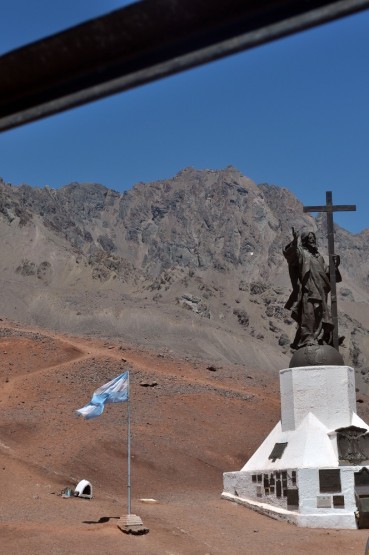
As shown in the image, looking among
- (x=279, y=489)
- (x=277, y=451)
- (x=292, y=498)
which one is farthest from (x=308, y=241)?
(x=292, y=498)

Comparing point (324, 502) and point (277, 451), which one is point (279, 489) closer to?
point (277, 451)

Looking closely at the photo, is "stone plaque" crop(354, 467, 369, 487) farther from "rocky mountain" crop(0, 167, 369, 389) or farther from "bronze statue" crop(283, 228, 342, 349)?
"rocky mountain" crop(0, 167, 369, 389)

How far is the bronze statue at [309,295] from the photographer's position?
18750 millimetres

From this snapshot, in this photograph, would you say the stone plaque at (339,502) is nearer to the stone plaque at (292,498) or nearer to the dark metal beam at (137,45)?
the stone plaque at (292,498)

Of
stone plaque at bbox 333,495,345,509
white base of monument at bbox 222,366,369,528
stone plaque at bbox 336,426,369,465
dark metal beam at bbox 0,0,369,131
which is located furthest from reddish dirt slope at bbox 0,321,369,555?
dark metal beam at bbox 0,0,369,131

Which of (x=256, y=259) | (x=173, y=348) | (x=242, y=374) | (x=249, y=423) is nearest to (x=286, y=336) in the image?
(x=173, y=348)

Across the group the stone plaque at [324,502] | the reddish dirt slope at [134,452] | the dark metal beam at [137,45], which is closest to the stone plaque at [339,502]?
the stone plaque at [324,502]

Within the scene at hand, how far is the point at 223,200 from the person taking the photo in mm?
177250

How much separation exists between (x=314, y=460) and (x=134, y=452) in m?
11.2

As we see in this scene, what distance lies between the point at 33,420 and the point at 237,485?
11.9 metres

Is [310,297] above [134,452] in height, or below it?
above

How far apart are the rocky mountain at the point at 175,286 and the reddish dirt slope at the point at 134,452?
42.0ft

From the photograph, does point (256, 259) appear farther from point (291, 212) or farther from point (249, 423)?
point (249, 423)

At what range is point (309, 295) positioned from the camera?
18828 millimetres
